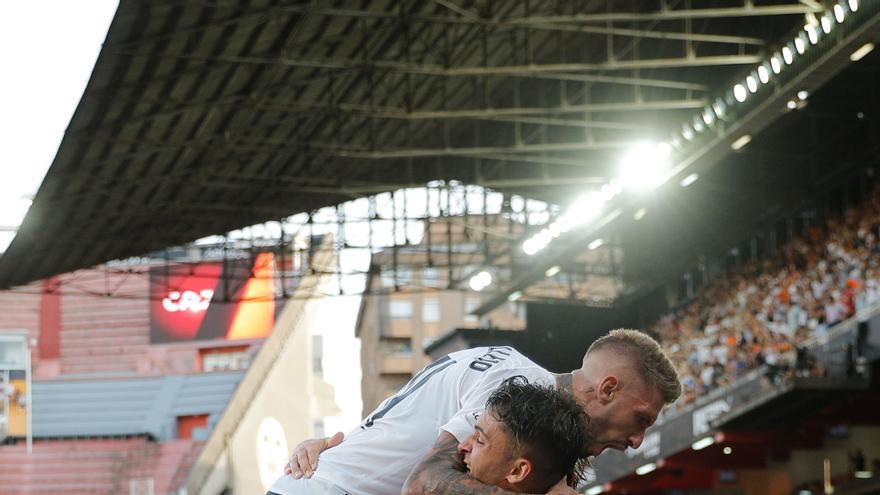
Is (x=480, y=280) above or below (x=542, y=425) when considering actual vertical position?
above

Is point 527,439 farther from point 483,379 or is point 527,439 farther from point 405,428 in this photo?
point 405,428

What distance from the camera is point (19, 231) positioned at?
1144 inches

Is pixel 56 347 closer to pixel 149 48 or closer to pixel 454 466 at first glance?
pixel 149 48

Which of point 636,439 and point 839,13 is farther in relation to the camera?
point 839,13

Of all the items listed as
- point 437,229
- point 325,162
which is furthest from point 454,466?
point 437,229

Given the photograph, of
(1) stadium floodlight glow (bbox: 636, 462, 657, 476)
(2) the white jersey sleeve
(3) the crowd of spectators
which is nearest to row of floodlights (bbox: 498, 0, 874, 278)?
(3) the crowd of spectators

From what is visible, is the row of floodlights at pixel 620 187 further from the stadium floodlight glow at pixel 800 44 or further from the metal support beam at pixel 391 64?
the stadium floodlight glow at pixel 800 44

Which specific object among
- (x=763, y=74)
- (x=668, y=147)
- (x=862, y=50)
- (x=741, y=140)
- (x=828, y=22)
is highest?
(x=828, y=22)

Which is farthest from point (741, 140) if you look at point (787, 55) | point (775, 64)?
point (787, 55)

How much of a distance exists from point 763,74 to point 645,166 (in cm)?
399

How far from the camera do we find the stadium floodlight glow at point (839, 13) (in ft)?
67.8

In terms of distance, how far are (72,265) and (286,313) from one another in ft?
94.4

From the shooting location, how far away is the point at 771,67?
923 inches

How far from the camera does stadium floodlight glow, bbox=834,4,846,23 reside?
20.7 m
